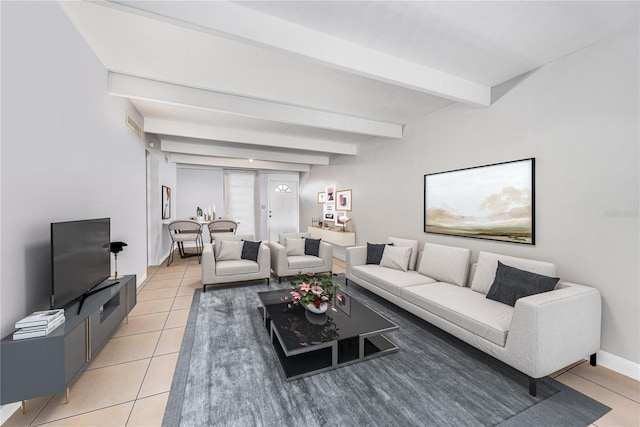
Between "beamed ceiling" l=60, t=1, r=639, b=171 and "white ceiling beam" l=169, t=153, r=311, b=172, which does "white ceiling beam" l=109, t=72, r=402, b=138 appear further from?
"white ceiling beam" l=169, t=153, r=311, b=172

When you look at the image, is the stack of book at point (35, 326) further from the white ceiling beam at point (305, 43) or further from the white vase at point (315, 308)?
the white ceiling beam at point (305, 43)

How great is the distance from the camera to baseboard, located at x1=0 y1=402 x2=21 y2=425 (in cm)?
154

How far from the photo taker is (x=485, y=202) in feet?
10.2

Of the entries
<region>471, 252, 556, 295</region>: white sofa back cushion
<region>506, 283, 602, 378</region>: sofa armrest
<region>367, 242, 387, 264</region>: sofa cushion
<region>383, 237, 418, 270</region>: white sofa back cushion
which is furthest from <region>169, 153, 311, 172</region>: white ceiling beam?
<region>506, 283, 602, 378</region>: sofa armrest

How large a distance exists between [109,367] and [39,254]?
3.38 feet

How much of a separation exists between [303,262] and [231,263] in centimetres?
116

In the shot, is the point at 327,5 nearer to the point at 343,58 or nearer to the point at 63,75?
the point at 343,58

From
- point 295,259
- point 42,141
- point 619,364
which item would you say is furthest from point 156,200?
point 619,364

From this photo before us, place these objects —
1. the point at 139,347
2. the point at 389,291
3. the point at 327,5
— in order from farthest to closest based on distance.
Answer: the point at 389,291
the point at 139,347
the point at 327,5

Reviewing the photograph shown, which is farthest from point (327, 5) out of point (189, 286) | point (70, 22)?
point (189, 286)

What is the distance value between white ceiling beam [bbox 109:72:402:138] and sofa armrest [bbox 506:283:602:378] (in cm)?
310

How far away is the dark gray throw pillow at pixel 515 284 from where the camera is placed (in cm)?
221

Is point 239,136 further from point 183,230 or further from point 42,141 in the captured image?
point 42,141

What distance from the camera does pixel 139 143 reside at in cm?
400
